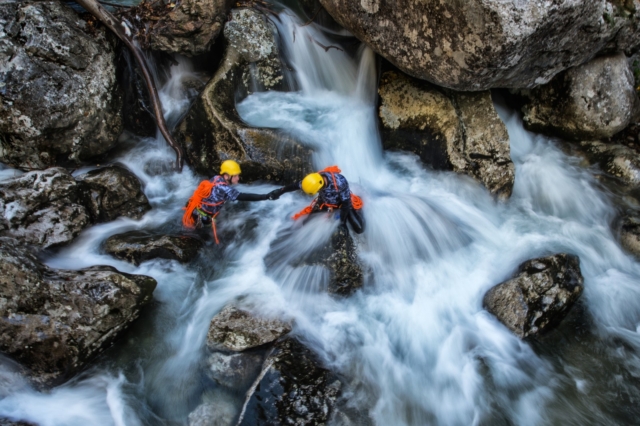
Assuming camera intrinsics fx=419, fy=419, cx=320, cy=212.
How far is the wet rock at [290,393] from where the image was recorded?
165 inches

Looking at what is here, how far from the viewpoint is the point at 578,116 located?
7.35m

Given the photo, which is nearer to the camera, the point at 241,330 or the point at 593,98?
the point at 241,330

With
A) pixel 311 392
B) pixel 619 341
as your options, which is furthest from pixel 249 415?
pixel 619 341

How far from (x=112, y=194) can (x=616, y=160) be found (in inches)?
328

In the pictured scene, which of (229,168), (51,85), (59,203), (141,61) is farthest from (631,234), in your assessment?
(51,85)

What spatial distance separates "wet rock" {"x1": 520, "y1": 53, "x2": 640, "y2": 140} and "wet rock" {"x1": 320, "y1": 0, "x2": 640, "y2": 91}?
0.40 metres

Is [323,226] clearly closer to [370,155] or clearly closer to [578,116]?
[370,155]

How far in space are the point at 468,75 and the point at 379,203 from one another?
2.25 meters

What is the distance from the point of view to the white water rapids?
4730mm

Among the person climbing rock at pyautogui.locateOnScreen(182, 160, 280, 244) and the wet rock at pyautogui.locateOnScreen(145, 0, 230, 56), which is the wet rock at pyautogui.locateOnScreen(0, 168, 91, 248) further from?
the wet rock at pyautogui.locateOnScreen(145, 0, 230, 56)

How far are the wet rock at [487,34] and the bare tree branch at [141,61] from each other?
3.25 m

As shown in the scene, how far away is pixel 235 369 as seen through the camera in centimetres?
464

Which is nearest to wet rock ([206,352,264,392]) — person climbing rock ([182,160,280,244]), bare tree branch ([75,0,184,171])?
person climbing rock ([182,160,280,244])

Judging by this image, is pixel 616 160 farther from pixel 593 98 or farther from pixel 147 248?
pixel 147 248
